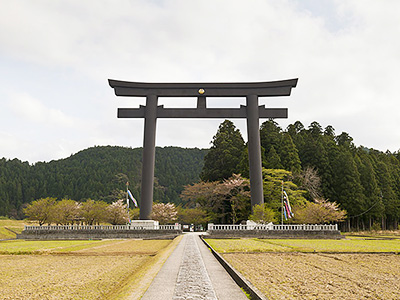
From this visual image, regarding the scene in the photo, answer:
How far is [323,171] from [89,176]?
69.3m

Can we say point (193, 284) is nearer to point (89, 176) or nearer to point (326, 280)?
point (326, 280)

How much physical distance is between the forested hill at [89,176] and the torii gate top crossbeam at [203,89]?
51396 mm

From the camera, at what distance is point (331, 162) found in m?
51.3

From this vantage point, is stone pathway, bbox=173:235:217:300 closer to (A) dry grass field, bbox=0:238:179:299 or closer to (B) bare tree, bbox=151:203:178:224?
(A) dry grass field, bbox=0:238:179:299

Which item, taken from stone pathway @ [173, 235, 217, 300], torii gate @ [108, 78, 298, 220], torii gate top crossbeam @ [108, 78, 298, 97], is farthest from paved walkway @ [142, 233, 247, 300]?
torii gate top crossbeam @ [108, 78, 298, 97]

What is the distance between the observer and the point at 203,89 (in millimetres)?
34781

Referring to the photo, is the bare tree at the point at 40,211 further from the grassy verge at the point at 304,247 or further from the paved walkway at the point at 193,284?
the paved walkway at the point at 193,284

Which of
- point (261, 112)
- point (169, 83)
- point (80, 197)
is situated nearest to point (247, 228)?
point (261, 112)

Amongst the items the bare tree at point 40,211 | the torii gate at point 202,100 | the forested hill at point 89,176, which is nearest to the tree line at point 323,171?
the torii gate at point 202,100

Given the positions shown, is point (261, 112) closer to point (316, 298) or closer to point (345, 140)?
point (316, 298)

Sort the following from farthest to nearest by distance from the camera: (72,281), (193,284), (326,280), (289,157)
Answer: (289,157), (72,281), (326,280), (193,284)

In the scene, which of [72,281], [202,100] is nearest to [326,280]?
[72,281]

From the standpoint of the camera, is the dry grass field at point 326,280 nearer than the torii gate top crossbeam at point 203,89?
Yes

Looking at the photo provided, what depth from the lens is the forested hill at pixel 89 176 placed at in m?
92.7
